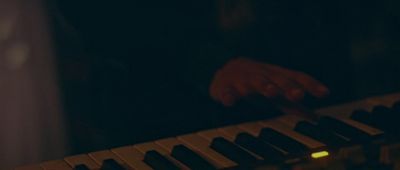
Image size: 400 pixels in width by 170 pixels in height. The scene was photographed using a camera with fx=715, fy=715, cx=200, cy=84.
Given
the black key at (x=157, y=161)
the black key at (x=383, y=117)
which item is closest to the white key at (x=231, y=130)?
the black key at (x=157, y=161)

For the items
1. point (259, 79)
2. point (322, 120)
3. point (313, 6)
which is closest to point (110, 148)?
point (259, 79)

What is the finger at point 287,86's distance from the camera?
5.53ft

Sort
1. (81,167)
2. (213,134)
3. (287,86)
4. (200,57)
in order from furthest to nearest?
(200,57) < (213,134) < (287,86) < (81,167)

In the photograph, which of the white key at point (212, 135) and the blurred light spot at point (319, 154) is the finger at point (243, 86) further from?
the blurred light spot at point (319, 154)

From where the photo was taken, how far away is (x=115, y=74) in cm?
194

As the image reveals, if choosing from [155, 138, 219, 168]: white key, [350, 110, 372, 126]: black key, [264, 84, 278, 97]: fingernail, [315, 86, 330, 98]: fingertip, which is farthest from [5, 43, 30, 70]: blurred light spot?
[350, 110, 372, 126]: black key

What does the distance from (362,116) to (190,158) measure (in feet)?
1.68

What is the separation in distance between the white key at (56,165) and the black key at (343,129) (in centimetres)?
63

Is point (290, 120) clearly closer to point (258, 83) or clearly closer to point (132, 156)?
point (258, 83)

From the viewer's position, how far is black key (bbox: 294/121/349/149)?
1.68 metres

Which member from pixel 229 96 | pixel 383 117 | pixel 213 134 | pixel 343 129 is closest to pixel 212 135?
pixel 213 134

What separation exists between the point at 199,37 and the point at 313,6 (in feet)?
1.18

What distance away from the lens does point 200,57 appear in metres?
2.02

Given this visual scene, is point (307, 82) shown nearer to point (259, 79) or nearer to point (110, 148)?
point (259, 79)
